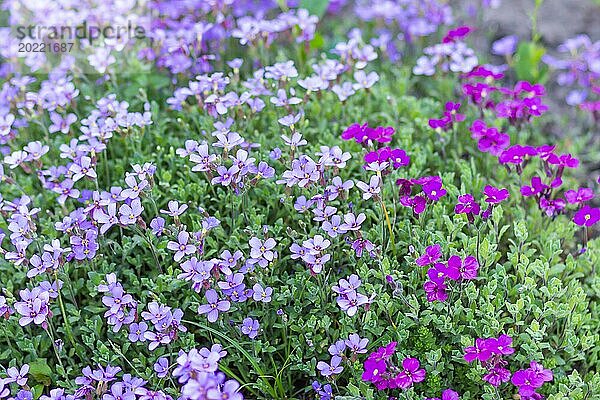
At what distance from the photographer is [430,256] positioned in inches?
108

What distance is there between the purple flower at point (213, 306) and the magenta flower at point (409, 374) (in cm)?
67

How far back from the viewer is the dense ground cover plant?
2.70m

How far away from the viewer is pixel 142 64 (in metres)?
4.06

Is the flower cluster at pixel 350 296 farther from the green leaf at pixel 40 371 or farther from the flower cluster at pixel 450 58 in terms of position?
the flower cluster at pixel 450 58

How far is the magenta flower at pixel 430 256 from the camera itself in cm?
273

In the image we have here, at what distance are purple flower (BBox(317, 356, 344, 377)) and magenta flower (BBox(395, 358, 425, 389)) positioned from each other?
227 mm

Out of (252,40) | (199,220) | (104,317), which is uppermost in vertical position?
(252,40)

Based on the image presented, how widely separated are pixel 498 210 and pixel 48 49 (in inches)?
111

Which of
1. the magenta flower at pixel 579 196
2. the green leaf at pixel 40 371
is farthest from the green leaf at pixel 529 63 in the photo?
the green leaf at pixel 40 371

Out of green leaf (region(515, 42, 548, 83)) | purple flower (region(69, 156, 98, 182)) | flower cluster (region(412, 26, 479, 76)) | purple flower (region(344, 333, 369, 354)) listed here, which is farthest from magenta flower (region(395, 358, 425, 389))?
green leaf (region(515, 42, 548, 83))

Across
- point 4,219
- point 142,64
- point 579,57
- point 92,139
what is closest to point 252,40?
point 142,64

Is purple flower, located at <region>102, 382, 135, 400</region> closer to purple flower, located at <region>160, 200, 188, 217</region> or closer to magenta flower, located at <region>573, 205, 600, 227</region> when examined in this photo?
purple flower, located at <region>160, 200, 188, 217</region>

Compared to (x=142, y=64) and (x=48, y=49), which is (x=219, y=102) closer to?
(x=142, y=64)

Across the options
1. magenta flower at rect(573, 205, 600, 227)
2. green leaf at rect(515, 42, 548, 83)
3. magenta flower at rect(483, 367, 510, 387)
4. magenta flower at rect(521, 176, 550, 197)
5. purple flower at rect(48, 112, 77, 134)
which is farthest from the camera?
green leaf at rect(515, 42, 548, 83)
